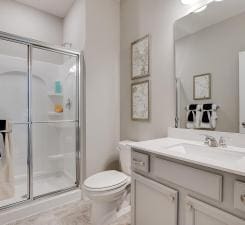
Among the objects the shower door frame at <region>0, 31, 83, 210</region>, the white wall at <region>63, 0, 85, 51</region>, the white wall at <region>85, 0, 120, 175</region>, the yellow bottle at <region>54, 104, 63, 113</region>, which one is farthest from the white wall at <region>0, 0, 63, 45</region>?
the yellow bottle at <region>54, 104, 63, 113</region>

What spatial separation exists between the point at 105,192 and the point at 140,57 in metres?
1.51

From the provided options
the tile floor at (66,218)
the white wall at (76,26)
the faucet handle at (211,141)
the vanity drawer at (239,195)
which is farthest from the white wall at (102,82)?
the vanity drawer at (239,195)

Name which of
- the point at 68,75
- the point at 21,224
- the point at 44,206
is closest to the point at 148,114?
the point at 68,75

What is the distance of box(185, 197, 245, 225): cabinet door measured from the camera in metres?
0.83

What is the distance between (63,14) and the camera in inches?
108

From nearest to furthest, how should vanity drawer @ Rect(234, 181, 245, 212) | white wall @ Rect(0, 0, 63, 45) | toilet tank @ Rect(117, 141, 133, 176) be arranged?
vanity drawer @ Rect(234, 181, 245, 212) → toilet tank @ Rect(117, 141, 133, 176) → white wall @ Rect(0, 0, 63, 45)

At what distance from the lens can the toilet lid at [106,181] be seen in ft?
5.13

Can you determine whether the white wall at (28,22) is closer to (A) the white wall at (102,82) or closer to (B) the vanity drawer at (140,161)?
(A) the white wall at (102,82)

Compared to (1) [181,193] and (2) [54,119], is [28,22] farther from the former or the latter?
(1) [181,193]

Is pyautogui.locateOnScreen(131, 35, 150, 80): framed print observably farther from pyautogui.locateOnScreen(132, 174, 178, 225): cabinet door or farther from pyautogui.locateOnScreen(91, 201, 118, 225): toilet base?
pyautogui.locateOnScreen(91, 201, 118, 225): toilet base

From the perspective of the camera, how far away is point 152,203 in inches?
48.4

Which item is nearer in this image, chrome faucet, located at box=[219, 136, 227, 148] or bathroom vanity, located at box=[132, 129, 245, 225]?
bathroom vanity, located at box=[132, 129, 245, 225]

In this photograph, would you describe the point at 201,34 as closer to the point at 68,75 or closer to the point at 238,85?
the point at 238,85

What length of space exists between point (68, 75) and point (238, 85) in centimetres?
204
